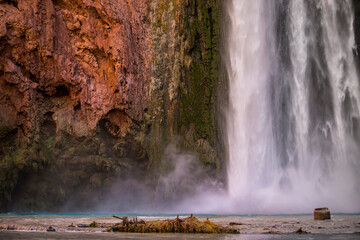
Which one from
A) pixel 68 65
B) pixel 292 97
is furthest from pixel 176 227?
pixel 292 97

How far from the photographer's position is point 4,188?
2306 centimetres

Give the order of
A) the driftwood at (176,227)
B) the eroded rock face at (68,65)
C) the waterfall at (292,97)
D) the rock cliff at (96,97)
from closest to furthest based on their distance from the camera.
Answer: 1. the driftwood at (176,227)
2. the rock cliff at (96,97)
3. the eroded rock face at (68,65)
4. the waterfall at (292,97)

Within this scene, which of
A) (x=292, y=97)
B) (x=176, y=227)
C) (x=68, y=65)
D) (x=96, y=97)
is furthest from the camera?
(x=292, y=97)

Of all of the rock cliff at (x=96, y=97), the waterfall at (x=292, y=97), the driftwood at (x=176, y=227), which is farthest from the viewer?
the waterfall at (x=292, y=97)

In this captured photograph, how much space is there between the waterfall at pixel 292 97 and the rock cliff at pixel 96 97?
202 cm

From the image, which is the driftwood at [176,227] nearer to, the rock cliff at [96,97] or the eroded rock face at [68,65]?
the rock cliff at [96,97]

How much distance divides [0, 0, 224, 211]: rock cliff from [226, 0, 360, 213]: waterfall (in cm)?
202

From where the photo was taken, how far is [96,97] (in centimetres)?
2653

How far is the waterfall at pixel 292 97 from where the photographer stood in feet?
93.5

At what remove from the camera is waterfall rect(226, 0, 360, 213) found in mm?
28500

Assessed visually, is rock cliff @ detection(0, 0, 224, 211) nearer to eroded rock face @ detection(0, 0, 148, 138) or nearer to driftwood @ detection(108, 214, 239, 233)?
eroded rock face @ detection(0, 0, 148, 138)

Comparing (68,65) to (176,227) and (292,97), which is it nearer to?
(292,97)

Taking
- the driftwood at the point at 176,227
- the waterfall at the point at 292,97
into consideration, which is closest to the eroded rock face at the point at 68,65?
the waterfall at the point at 292,97

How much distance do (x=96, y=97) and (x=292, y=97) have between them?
38.2ft
